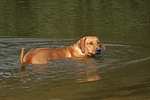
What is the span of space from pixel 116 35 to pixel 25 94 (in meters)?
9.20

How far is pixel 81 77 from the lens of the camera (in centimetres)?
688

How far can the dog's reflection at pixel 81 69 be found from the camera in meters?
6.78

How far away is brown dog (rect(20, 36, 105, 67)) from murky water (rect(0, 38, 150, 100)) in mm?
287

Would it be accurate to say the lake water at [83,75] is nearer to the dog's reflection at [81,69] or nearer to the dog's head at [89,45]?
the dog's reflection at [81,69]

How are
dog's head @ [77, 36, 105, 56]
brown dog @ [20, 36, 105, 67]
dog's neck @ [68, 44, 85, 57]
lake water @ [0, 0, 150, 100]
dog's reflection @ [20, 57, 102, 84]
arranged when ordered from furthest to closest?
dog's neck @ [68, 44, 85, 57], dog's head @ [77, 36, 105, 56], brown dog @ [20, 36, 105, 67], dog's reflection @ [20, 57, 102, 84], lake water @ [0, 0, 150, 100]

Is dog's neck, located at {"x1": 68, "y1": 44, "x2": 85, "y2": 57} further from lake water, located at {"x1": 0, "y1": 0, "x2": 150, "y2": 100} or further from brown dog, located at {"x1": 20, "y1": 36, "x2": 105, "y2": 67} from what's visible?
lake water, located at {"x1": 0, "y1": 0, "x2": 150, "y2": 100}

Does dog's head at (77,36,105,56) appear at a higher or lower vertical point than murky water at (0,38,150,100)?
higher

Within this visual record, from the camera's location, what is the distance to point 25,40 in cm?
1332

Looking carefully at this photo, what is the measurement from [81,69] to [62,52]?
6.12 feet

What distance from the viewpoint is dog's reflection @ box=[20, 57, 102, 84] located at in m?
6.78

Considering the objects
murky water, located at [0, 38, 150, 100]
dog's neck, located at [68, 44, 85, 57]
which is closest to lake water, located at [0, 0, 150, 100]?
murky water, located at [0, 38, 150, 100]

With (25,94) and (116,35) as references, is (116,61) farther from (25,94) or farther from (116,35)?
(116,35)

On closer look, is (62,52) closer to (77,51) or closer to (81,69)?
(77,51)

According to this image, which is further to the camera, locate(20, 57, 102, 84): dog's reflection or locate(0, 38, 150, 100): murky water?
locate(20, 57, 102, 84): dog's reflection
